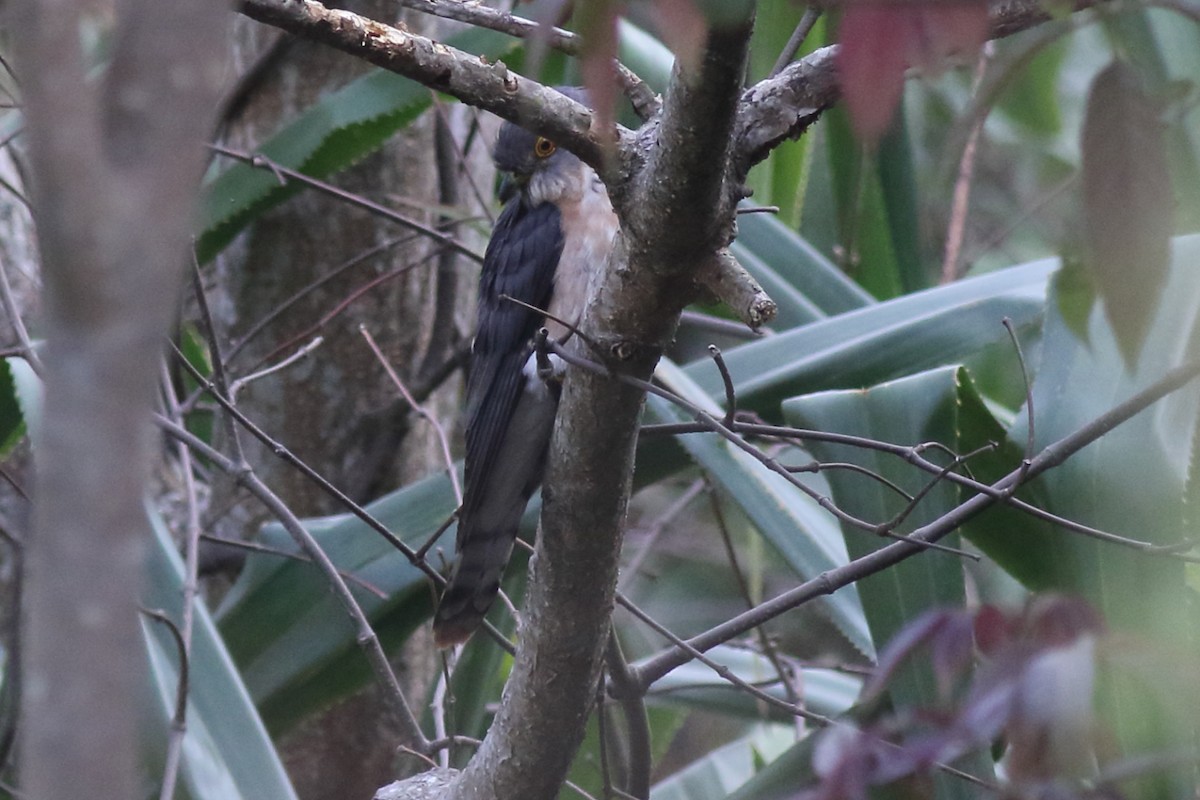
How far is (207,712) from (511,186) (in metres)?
1.62

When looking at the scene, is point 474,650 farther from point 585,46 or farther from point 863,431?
point 585,46

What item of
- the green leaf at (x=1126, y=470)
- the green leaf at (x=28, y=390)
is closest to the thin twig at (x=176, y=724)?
the green leaf at (x=28, y=390)

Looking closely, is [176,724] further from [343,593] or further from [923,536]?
[923,536]

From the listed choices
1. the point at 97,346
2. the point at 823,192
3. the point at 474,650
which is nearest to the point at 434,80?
the point at 97,346

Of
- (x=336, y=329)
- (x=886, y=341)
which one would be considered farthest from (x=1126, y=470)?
(x=336, y=329)

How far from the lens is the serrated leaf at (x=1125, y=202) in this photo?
68 centimetres

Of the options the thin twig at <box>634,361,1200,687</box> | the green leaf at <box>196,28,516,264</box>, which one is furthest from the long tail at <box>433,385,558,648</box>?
the green leaf at <box>196,28,516,264</box>

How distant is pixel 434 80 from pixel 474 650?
1625 mm

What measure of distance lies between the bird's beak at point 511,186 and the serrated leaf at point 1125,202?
257 centimetres

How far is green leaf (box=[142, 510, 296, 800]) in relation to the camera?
2.20 metres

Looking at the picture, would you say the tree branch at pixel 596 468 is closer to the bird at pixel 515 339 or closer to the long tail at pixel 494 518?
the bird at pixel 515 339

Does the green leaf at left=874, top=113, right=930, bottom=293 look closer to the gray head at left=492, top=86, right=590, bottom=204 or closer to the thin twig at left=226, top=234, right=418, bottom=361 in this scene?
the gray head at left=492, top=86, right=590, bottom=204

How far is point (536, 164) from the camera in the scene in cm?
317

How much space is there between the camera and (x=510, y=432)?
2.64 metres
